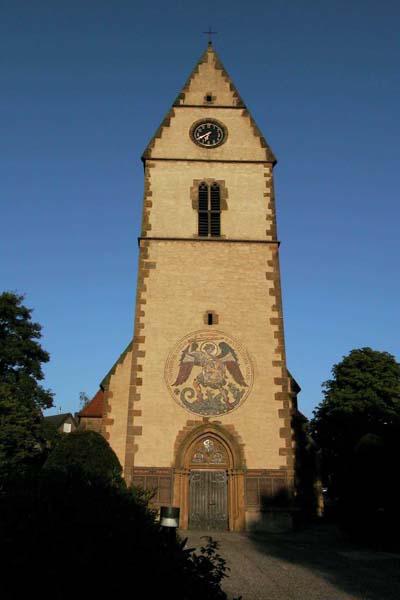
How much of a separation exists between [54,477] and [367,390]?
27.0 m

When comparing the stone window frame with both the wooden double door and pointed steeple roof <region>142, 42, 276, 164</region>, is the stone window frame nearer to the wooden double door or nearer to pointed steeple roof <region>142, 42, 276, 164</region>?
pointed steeple roof <region>142, 42, 276, 164</region>

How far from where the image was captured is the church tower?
16.9m

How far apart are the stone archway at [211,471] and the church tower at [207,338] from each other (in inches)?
1.3

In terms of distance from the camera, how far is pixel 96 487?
6.24 meters

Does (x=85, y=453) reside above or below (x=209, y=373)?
below

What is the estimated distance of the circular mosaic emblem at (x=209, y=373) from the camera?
17.6m

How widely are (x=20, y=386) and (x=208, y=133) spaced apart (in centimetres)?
1583

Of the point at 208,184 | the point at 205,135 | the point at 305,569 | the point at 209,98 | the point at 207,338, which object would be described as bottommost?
the point at 305,569

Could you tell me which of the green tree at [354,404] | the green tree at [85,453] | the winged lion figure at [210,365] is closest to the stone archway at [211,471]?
the winged lion figure at [210,365]

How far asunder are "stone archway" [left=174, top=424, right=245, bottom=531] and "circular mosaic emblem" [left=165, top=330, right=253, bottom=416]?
2.75 ft

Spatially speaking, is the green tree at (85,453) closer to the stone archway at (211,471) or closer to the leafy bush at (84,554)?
the stone archway at (211,471)

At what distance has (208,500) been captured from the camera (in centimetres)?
1686

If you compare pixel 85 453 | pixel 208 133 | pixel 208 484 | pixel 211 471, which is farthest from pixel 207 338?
pixel 208 133

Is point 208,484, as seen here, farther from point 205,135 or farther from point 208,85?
point 208,85
